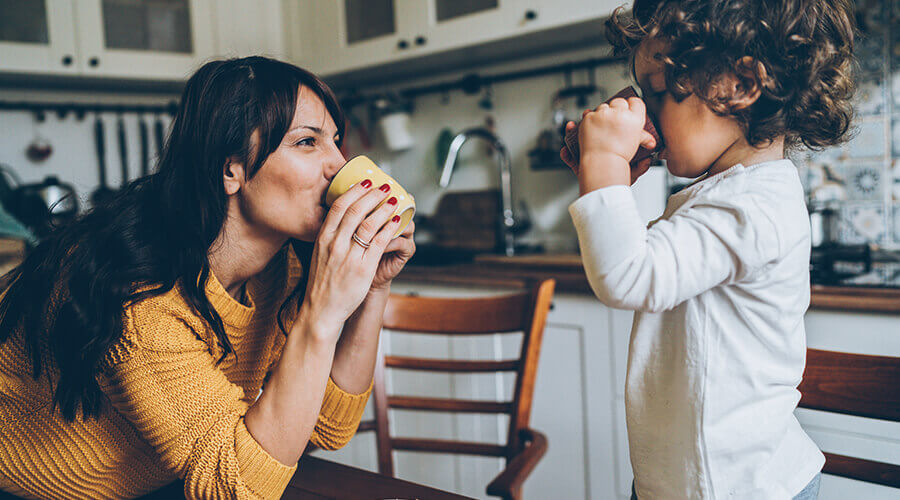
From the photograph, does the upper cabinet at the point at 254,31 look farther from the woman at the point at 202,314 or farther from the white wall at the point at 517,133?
the woman at the point at 202,314

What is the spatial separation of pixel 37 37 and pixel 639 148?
2.49 metres

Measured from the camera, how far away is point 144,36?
8.25ft

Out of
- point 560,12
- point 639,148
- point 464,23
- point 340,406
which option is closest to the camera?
point 639,148

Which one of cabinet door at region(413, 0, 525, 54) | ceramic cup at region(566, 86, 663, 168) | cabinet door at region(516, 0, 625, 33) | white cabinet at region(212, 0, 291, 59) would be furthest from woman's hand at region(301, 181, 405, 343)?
white cabinet at region(212, 0, 291, 59)

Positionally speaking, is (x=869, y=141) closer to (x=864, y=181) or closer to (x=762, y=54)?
(x=864, y=181)

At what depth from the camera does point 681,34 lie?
0.66 meters

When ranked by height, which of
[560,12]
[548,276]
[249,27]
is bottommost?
[548,276]

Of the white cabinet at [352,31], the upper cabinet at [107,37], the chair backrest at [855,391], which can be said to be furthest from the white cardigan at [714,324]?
the upper cabinet at [107,37]

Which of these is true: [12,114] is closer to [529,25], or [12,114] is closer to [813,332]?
[529,25]

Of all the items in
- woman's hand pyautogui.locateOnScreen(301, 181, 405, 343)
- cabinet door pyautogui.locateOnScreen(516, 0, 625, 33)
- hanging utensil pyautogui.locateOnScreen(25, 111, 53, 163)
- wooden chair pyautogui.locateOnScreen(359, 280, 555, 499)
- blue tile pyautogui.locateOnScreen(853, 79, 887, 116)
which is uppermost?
cabinet door pyautogui.locateOnScreen(516, 0, 625, 33)

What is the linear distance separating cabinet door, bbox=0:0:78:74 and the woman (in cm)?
180

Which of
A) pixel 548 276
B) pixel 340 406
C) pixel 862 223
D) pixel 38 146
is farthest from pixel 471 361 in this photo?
pixel 38 146

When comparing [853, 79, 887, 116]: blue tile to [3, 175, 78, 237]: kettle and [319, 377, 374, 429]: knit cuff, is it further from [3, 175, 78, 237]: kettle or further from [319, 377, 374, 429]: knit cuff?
[3, 175, 78, 237]: kettle

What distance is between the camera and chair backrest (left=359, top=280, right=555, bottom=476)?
1.19 meters
